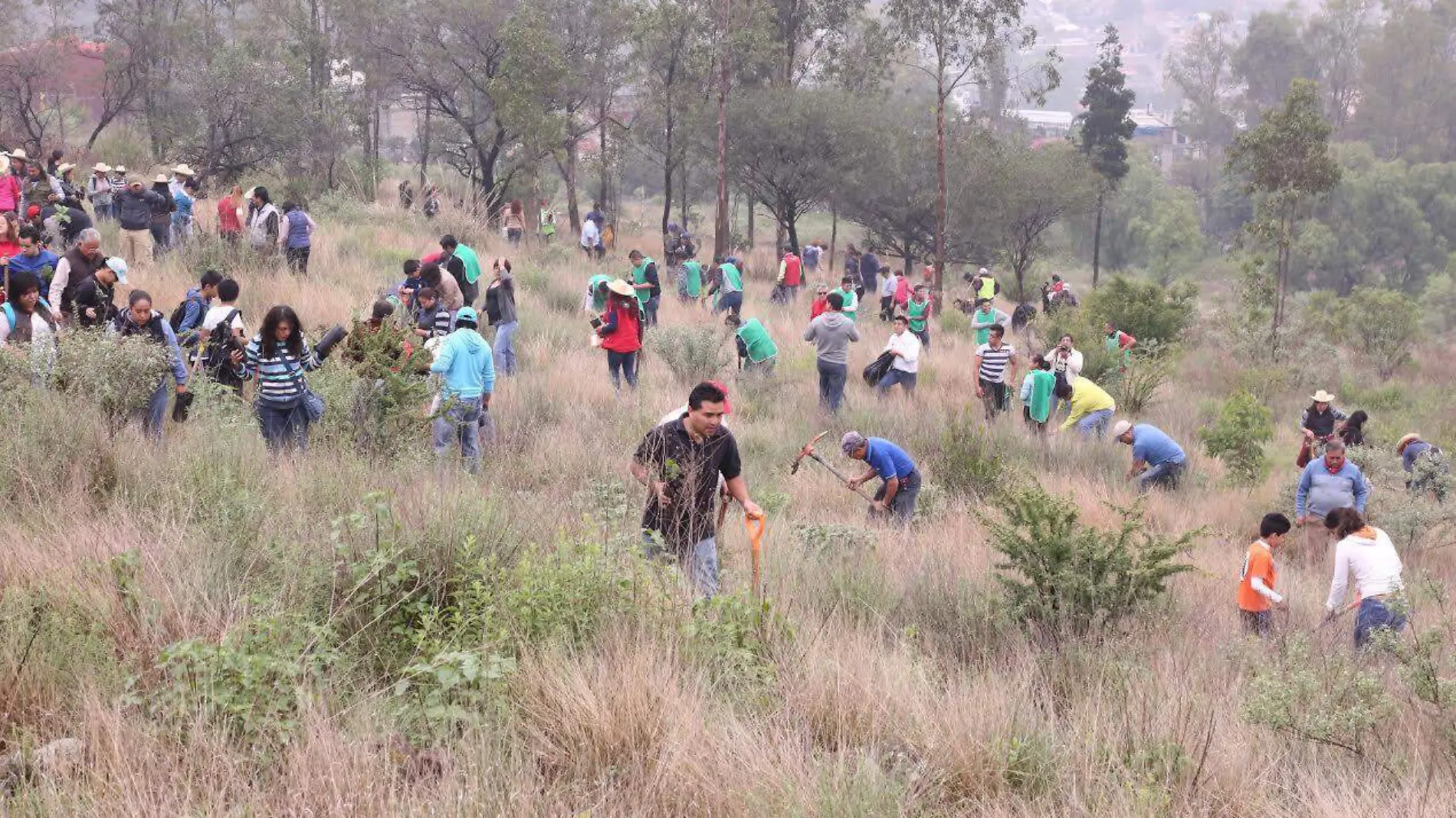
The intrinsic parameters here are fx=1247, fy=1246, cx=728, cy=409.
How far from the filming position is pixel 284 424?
29.0 ft

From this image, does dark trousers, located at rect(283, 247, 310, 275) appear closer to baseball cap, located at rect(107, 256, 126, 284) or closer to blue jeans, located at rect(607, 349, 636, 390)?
baseball cap, located at rect(107, 256, 126, 284)

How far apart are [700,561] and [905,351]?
9019mm

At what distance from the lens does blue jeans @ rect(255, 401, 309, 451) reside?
8.72m

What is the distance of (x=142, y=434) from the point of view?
26.5 feet

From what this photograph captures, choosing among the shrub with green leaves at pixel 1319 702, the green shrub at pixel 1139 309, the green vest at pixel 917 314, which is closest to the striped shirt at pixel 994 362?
the green vest at pixel 917 314

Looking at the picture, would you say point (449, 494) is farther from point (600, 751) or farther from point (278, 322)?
point (278, 322)

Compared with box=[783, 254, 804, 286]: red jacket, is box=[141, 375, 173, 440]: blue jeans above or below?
below

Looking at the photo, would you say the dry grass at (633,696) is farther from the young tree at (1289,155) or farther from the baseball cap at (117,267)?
the young tree at (1289,155)

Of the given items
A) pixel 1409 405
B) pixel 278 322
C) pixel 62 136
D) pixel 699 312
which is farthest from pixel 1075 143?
pixel 278 322

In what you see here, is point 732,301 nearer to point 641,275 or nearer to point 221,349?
point 641,275

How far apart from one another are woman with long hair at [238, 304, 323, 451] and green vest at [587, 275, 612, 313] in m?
7.41

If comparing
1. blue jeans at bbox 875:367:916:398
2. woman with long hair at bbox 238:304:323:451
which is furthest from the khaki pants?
blue jeans at bbox 875:367:916:398

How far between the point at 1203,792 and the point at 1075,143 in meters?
45.8

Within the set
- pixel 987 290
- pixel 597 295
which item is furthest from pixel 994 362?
pixel 987 290
